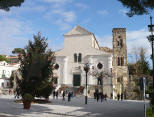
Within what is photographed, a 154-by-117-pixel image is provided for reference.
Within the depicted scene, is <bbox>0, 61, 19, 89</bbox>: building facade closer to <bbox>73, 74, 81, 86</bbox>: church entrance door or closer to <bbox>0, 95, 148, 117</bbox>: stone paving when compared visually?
<bbox>73, 74, 81, 86</bbox>: church entrance door

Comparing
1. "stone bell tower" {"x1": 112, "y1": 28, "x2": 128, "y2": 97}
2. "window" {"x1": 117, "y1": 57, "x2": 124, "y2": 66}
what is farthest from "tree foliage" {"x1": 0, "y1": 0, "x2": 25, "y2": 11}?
"window" {"x1": 117, "y1": 57, "x2": 124, "y2": 66}

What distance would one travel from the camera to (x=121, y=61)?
44156mm

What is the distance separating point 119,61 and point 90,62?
654cm

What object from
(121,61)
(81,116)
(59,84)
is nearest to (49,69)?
(81,116)

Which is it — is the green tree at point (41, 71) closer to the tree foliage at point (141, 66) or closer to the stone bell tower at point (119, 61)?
the stone bell tower at point (119, 61)

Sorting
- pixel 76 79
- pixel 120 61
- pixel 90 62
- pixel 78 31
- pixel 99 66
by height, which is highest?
pixel 78 31

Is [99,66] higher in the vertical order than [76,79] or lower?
higher

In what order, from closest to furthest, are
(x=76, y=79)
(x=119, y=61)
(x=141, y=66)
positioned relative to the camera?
(x=76, y=79) → (x=119, y=61) → (x=141, y=66)

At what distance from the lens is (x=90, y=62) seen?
4319cm

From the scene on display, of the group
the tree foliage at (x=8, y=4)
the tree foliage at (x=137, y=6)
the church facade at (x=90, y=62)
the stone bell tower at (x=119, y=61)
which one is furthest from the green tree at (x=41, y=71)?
the stone bell tower at (x=119, y=61)

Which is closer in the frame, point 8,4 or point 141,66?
point 8,4

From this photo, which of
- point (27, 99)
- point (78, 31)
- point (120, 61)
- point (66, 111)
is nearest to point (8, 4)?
point (27, 99)

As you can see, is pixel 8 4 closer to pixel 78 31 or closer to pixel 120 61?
pixel 78 31

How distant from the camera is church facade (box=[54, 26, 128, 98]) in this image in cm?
4150
